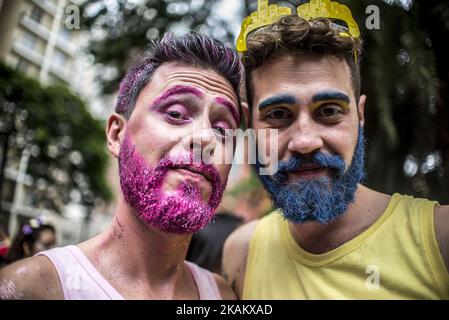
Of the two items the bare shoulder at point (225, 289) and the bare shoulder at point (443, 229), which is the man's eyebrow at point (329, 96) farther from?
the bare shoulder at point (225, 289)

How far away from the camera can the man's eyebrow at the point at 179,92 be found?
67.2 inches

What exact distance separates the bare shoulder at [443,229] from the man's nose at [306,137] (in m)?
0.55

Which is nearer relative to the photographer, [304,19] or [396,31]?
[304,19]

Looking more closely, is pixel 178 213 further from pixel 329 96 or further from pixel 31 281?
pixel 329 96

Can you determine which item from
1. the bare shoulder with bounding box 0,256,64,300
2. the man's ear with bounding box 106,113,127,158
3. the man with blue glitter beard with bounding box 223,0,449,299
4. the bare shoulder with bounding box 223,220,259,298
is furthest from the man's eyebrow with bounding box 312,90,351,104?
the bare shoulder with bounding box 0,256,64,300

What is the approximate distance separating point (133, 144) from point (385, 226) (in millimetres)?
1163

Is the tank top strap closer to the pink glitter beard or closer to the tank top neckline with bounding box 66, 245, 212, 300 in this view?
the tank top neckline with bounding box 66, 245, 212, 300

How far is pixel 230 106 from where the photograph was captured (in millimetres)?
1774

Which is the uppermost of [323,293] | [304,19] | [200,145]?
[304,19]

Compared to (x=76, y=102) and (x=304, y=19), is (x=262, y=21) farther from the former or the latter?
(x=76, y=102)

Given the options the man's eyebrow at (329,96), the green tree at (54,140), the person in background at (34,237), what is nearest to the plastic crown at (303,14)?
the man's eyebrow at (329,96)

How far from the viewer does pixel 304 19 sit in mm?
1725

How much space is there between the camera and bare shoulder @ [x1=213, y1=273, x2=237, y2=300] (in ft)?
6.68

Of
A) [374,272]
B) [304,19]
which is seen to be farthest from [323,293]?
[304,19]
